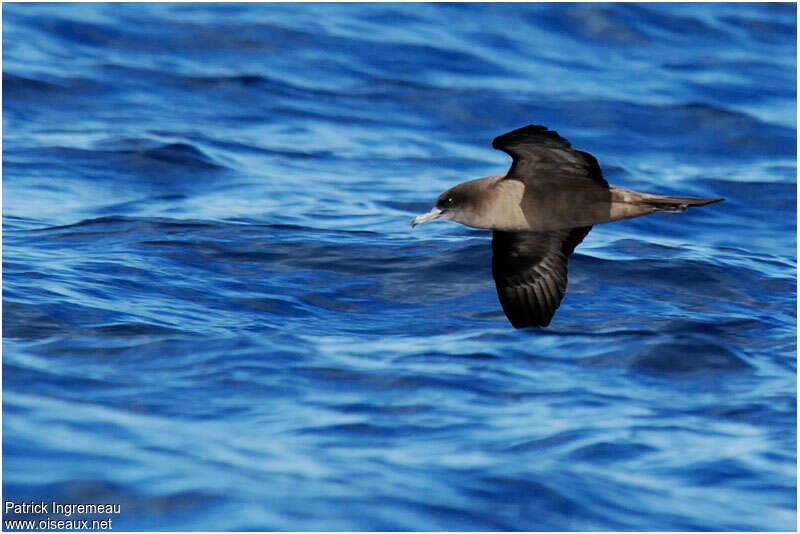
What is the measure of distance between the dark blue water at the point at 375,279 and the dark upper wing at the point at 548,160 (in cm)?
138

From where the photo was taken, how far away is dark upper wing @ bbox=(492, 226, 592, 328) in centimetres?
778

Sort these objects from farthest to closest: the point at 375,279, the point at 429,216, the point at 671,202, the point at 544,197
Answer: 1. the point at 375,279
2. the point at 429,216
3. the point at 544,197
4. the point at 671,202

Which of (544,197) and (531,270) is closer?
(544,197)

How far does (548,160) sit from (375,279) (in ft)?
10.9

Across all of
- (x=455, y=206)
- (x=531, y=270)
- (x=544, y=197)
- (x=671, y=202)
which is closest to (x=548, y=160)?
(x=544, y=197)

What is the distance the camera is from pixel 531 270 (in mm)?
7836

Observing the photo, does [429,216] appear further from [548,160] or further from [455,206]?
[548,160]

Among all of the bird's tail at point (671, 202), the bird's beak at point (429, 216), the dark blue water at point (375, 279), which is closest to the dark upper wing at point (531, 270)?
the dark blue water at point (375, 279)

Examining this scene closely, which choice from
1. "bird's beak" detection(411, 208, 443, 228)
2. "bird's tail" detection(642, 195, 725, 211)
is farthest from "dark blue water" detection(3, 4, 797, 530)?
"bird's tail" detection(642, 195, 725, 211)

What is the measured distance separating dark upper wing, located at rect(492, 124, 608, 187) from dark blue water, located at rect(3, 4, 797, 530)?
1.38 m

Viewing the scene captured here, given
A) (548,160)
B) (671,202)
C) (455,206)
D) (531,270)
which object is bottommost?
(531,270)

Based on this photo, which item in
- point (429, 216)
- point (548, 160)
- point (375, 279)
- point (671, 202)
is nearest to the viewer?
point (671, 202)

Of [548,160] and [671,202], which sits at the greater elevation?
[548,160]

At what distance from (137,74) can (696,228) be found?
7.02m
